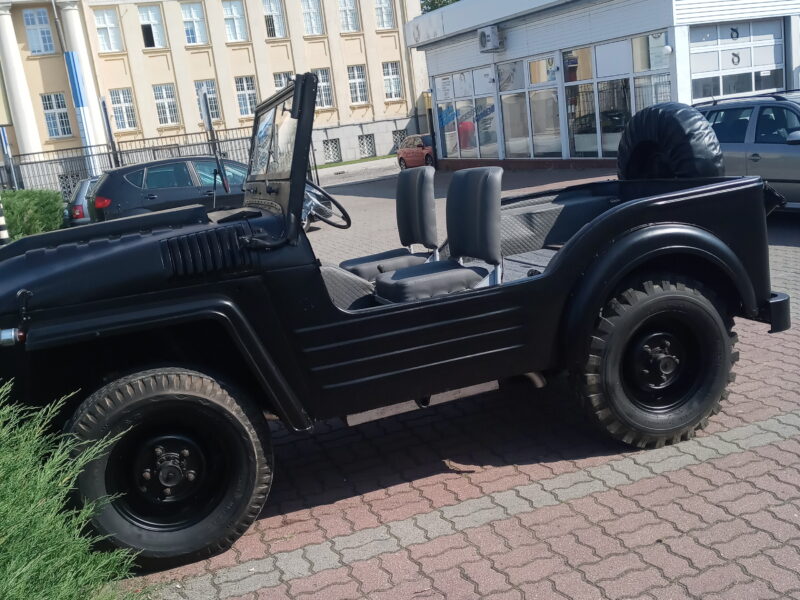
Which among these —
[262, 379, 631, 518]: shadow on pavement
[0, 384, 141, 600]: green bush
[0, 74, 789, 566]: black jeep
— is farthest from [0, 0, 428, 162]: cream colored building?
[0, 384, 141, 600]: green bush

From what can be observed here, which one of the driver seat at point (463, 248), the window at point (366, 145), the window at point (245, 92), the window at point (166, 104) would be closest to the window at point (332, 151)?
the window at point (366, 145)

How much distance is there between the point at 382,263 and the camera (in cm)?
510

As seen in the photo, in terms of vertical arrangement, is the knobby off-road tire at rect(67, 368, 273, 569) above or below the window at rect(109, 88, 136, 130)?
below

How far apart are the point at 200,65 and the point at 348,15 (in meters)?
8.08

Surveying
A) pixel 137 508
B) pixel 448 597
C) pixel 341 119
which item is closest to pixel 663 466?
pixel 448 597

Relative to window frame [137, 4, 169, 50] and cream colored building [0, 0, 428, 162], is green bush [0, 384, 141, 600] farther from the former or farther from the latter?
window frame [137, 4, 169, 50]

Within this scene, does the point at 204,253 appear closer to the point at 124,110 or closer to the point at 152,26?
the point at 124,110

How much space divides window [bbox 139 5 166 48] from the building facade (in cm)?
1855

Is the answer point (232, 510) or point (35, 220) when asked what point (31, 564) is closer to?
point (232, 510)

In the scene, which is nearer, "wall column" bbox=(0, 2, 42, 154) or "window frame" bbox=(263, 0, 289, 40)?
"wall column" bbox=(0, 2, 42, 154)

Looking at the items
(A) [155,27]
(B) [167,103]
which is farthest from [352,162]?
(A) [155,27]

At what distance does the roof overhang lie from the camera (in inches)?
862

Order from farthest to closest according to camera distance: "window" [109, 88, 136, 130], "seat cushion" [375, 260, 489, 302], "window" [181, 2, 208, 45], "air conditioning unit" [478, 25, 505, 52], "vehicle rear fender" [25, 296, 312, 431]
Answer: "window" [181, 2, 208, 45]
"window" [109, 88, 136, 130]
"air conditioning unit" [478, 25, 505, 52]
"seat cushion" [375, 260, 489, 302]
"vehicle rear fender" [25, 296, 312, 431]

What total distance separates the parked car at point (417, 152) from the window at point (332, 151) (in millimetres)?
12957
